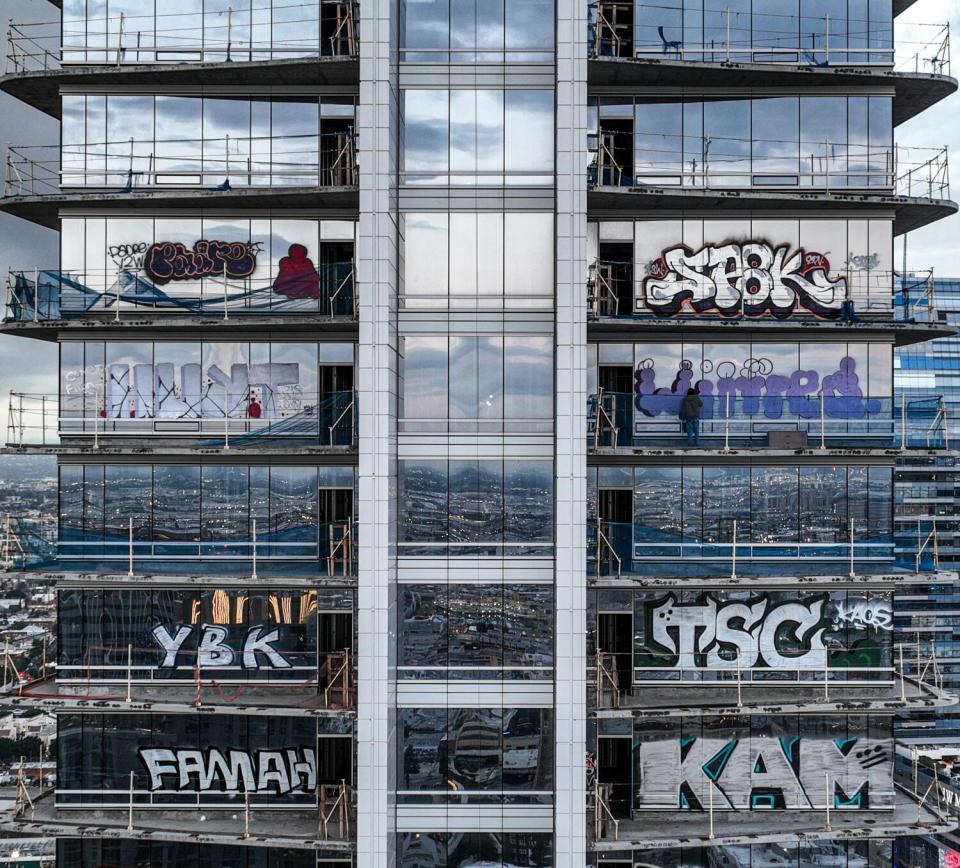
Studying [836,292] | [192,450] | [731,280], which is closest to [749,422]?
[731,280]

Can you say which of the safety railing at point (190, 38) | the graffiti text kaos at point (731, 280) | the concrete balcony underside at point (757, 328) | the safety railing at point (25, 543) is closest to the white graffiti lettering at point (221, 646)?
the safety railing at point (25, 543)

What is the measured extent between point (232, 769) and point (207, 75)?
17254mm

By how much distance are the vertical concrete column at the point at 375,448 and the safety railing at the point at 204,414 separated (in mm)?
1931

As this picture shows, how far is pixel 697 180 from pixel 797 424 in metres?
6.68

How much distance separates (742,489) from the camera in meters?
20.7

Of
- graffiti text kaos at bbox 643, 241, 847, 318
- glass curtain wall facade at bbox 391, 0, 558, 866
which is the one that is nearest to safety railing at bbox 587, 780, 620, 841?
glass curtain wall facade at bbox 391, 0, 558, 866

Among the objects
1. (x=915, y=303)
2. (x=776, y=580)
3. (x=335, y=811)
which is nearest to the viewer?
(x=776, y=580)

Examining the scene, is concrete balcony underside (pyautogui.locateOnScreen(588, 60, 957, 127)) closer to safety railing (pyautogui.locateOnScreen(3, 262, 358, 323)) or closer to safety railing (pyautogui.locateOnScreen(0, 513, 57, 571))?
safety railing (pyautogui.locateOnScreen(3, 262, 358, 323))

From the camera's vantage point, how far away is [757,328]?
20.4m

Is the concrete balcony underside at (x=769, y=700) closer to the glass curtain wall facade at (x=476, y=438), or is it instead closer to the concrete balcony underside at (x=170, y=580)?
the glass curtain wall facade at (x=476, y=438)

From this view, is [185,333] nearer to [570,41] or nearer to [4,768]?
[570,41]

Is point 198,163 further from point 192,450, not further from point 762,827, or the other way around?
point 762,827

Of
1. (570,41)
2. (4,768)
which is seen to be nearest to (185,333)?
(570,41)

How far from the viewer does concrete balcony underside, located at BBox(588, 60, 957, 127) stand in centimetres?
1984
